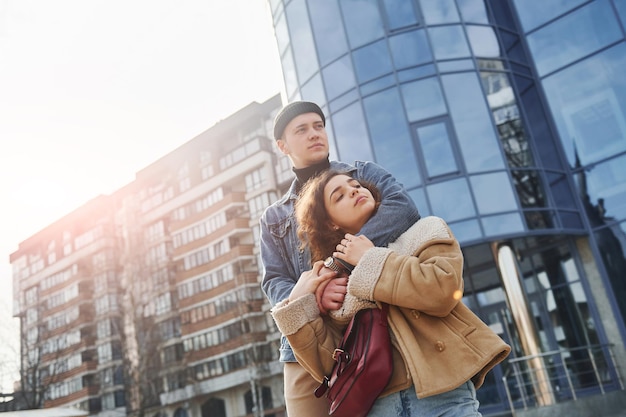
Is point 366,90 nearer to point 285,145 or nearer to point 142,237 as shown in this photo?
point 285,145

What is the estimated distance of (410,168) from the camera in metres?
12.5

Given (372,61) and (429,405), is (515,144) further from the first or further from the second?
(429,405)

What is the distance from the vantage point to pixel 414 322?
A: 1.71 metres

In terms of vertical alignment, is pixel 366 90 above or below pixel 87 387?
above

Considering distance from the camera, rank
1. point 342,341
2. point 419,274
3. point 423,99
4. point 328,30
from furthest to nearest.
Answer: point 328,30
point 423,99
point 342,341
point 419,274

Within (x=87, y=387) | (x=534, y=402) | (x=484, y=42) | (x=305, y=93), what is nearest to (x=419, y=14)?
(x=484, y=42)

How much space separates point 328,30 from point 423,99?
11.7 feet

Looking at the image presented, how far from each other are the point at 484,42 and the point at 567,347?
778 cm

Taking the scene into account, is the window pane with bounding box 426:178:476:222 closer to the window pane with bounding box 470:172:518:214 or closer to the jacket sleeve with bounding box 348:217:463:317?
the window pane with bounding box 470:172:518:214

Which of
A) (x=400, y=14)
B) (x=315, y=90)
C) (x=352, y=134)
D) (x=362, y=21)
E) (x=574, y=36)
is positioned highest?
(x=362, y=21)

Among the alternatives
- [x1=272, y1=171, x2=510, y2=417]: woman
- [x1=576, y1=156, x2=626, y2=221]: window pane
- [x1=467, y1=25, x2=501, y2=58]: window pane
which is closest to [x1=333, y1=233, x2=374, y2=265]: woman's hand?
[x1=272, y1=171, x2=510, y2=417]: woman

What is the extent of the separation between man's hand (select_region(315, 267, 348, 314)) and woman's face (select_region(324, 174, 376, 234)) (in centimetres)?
24

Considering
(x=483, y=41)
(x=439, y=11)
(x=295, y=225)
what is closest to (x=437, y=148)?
(x=483, y=41)

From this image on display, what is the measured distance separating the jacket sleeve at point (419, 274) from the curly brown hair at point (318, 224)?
282 millimetres
